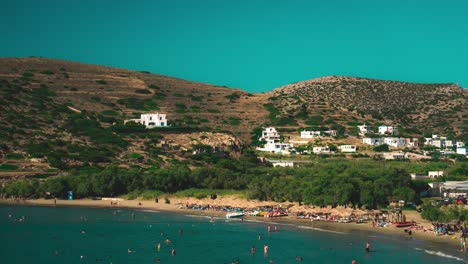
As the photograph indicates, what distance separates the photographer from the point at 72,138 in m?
130

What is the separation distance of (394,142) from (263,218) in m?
79.7

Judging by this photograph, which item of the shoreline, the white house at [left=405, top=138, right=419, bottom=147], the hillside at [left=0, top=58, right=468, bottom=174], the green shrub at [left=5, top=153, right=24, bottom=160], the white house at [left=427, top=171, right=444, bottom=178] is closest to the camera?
the shoreline

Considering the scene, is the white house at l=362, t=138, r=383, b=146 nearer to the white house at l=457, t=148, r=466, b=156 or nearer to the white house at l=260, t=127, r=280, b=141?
the white house at l=457, t=148, r=466, b=156

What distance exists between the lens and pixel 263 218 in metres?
82.4

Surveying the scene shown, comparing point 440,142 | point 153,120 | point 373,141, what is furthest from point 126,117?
point 440,142

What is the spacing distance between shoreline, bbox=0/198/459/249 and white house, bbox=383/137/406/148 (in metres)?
70.5

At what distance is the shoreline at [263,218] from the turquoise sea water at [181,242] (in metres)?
1.71

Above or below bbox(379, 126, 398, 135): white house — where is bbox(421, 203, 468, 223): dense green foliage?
below

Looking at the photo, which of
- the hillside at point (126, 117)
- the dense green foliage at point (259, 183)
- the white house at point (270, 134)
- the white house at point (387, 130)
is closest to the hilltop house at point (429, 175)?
the dense green foliage at point (259, 183)

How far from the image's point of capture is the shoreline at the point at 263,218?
67.6m

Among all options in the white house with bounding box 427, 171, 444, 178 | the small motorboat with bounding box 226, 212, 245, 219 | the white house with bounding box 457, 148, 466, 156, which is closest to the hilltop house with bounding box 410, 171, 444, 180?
the white house with bounding box 427, 171, 444, 178

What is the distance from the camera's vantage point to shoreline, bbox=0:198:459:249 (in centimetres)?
6756

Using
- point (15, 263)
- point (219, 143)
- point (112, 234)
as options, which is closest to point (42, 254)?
point (15, 263)

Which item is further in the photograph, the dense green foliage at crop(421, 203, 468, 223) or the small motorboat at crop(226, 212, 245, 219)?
the small motorboat at crop(226, 212, 245, 219)
